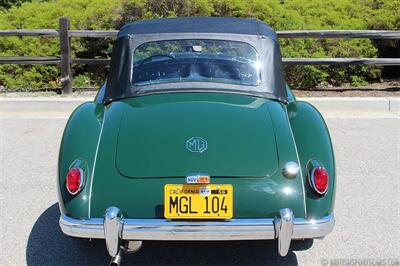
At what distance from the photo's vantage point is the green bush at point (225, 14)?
31.2 feet

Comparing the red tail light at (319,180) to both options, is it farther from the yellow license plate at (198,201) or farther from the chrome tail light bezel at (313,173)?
the yellow license plate at (198,201)

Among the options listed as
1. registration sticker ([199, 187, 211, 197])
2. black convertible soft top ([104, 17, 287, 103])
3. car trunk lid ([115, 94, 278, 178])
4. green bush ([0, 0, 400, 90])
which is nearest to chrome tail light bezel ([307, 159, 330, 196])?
car trunk lid ([115, 94, 278, 178])

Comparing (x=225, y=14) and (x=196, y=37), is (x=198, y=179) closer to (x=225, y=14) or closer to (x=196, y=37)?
(x=196, y=37)

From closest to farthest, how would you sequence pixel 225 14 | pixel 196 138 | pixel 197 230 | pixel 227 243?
1. pixel 197 230
2. pixel 196 138
3. pixel 227 243
4. pixel 225 14

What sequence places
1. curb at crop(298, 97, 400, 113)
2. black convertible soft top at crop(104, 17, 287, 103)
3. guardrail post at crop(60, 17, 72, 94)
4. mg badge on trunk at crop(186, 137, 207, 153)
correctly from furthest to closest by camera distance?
1. guardrail post at crop(60, 17, 72, 94)
2. curb at crop(298, 97, 400, 113)
3. black convertible soft top at crop(104, 17, 287, 103)
4. mg badge on trunk at crop(186, 137, 207, 153)

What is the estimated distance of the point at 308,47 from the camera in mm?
9617

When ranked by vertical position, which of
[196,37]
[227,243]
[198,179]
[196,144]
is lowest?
[227,243]

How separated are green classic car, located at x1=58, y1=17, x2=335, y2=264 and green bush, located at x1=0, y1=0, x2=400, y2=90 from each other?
4877mm

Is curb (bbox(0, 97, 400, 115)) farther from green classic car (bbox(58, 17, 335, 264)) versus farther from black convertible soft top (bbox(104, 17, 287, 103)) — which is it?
green classic car (bbox(58, 17, 335, 264))

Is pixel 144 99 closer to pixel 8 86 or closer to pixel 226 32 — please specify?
pixel 226 32

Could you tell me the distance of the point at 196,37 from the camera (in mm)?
4609

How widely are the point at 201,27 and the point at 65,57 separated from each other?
4.40 meters

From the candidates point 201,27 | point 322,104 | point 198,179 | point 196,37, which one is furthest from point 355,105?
point 198,179

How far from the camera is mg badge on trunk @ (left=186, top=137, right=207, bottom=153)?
12.2ft
